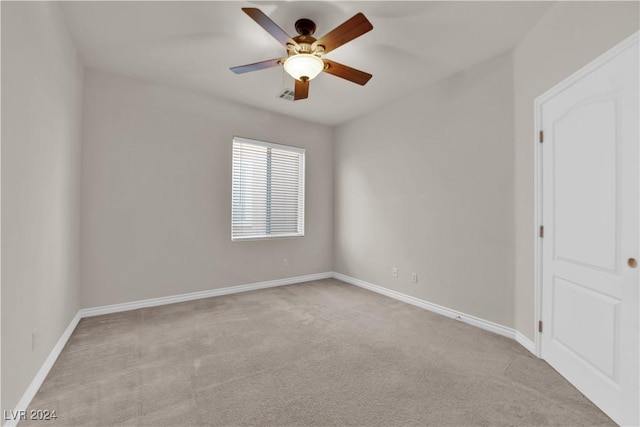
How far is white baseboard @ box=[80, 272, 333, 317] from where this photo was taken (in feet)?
10.8

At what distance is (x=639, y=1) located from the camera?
5.11 feet

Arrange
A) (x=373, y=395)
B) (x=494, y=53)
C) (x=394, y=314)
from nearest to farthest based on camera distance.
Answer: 1. (x=373, y=395)
2. (x=494, y=53)
3. (x=394, y=314)

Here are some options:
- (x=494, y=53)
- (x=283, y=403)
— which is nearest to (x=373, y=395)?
(x=283, y=403)

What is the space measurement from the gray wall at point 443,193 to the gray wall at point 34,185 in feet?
12.1

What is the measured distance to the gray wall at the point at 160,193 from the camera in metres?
3.30

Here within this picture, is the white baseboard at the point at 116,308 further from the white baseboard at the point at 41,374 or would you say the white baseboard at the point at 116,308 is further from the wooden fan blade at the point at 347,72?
the wooden fan blade at the point at 347,72

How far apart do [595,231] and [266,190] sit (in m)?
3.88

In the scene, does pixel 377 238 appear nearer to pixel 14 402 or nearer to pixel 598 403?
pixel 598 403

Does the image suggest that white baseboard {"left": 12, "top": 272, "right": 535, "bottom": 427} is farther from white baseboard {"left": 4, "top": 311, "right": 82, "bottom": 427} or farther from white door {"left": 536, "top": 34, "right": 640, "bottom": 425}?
white door {"left": 536, "top": 34, "right": 640, "bottom": 425}

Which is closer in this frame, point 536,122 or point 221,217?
point 536,122

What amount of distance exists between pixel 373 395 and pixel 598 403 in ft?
4.53

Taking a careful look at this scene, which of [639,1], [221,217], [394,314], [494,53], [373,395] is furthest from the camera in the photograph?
[221,217]

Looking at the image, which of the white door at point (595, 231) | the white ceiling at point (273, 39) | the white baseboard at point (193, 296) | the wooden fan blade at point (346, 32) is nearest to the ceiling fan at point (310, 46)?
the wooden fan blade at point (346, 32)

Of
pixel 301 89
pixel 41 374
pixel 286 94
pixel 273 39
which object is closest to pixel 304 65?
pixel 301 89
